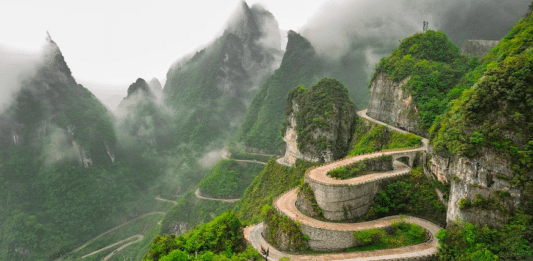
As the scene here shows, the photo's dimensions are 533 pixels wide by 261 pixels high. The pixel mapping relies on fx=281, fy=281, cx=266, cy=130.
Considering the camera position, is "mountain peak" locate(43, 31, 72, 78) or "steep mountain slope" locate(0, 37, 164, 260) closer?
"steep mountain slope" locate(0, 37, 164, 260)

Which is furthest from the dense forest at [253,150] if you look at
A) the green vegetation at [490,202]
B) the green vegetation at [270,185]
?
the green vegetation at [270,185]

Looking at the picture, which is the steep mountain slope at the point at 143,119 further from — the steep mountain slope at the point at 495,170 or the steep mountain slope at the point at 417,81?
the steep mountain slope at the point at 495,170

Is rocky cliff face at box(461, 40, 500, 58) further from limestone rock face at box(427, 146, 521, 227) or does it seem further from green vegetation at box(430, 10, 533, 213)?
limestone rock face at box(427, 146, 521, 227)

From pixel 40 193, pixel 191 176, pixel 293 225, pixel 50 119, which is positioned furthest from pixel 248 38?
pixel 293 225

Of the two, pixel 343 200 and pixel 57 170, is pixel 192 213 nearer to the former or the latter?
pixel 343 200

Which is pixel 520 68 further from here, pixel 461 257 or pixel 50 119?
pixel 50 119

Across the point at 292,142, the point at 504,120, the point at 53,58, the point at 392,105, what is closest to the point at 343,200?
the point at 504,120

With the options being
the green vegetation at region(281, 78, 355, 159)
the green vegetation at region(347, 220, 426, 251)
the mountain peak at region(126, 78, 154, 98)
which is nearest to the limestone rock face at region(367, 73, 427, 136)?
the green vegetation at region(281, 78, 355, 159)
